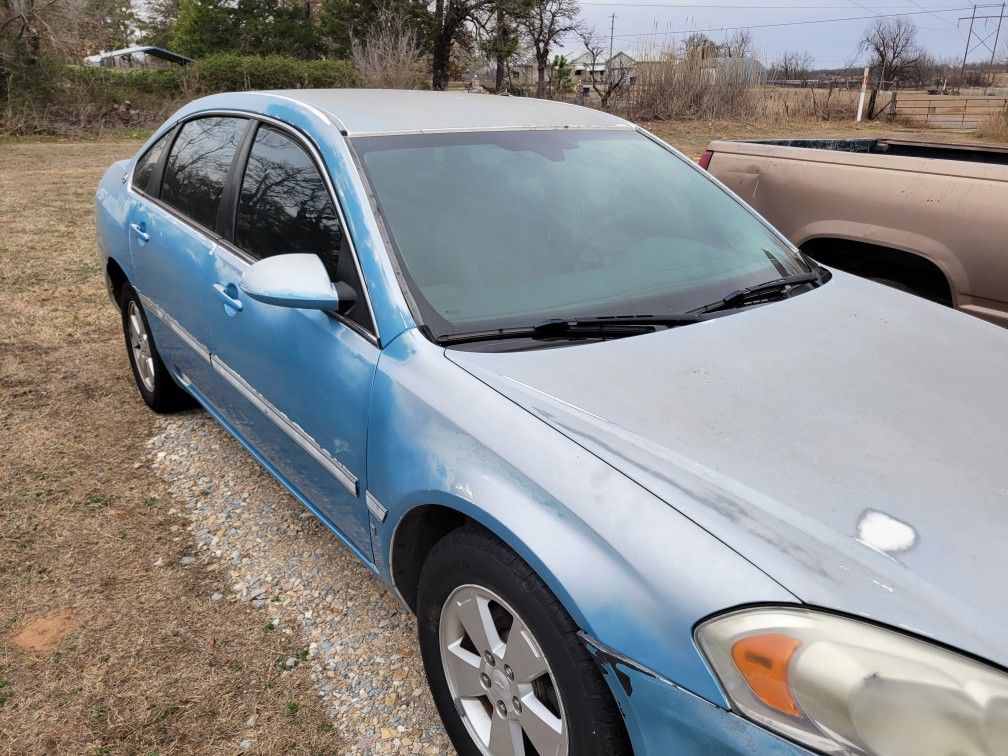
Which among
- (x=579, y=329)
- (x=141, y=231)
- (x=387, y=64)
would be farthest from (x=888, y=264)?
(x=387, y=64)

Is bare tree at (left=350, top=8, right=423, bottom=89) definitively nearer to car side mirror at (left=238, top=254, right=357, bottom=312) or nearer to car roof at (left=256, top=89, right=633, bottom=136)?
car roof at (left=256, top=89, right=633, bottom=136)

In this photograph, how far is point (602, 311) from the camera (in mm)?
2230

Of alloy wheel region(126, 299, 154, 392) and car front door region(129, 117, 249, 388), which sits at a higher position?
car front door region(129, 117, 249, 388)

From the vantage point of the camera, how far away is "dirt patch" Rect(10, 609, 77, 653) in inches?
101

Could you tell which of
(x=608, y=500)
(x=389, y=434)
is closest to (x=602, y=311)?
(x=389, y=434)

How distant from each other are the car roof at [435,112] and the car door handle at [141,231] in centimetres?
95

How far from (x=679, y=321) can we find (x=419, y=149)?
3.25ft

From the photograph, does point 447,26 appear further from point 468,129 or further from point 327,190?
point 327,190

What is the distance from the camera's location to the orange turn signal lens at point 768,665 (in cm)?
127

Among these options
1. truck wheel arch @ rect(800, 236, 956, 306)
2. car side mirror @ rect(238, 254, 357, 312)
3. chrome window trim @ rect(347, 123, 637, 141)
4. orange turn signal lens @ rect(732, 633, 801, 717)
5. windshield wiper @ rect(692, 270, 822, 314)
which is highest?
chrome window trim @ rect(347, 123, 637, 141)

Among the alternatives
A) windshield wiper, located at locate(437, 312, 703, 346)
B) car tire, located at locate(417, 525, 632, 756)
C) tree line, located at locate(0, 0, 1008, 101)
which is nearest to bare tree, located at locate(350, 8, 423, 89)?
tree line, located at locate(0, 0, 1008, 101)

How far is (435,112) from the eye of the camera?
274 centimetres

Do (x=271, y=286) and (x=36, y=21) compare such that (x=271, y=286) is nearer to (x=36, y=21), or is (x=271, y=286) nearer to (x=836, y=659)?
(x=836, y=659)

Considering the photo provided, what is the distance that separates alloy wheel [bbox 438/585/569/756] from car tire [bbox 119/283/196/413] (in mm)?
2445
